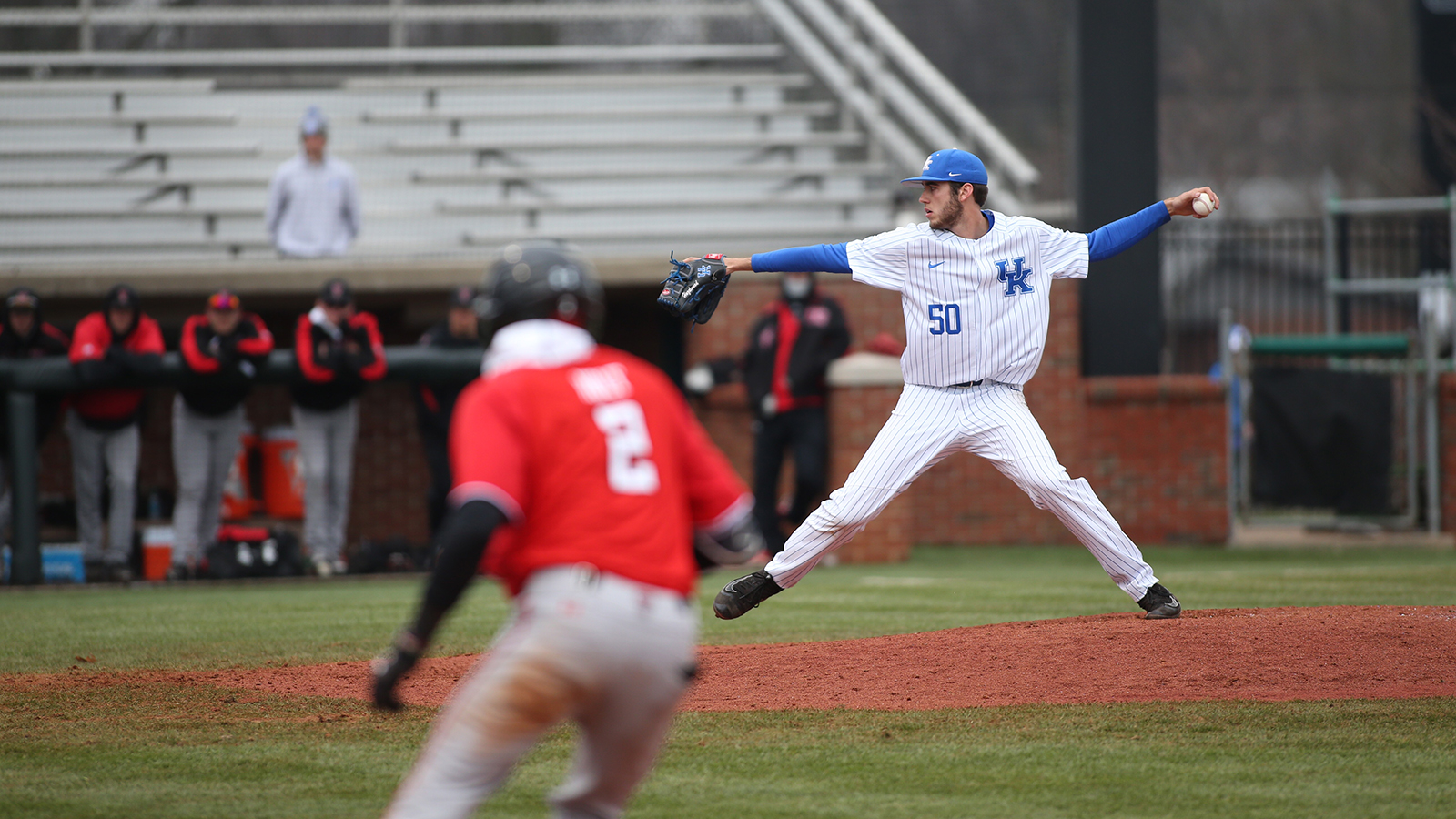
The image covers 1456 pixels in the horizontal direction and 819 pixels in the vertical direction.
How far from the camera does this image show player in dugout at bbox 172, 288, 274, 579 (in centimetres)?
1156

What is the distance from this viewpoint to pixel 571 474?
3.27 metres

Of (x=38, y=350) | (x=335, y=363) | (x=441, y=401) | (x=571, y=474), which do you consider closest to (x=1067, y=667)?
(x=571, y=474)

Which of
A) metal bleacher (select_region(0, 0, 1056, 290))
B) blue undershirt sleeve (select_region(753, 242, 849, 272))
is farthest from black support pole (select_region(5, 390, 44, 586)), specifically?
blue undershirt sleeve (select_region(753, 242, 849, 272))

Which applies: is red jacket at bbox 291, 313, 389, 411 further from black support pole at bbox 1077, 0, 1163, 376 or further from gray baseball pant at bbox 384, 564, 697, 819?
gray baseball pant at bbox 384, 564, 697, 819

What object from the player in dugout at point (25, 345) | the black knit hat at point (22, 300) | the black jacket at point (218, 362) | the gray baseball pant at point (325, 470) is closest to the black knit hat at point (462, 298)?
the gray baseball pant at point (325, 470)

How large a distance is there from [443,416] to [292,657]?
5411mm

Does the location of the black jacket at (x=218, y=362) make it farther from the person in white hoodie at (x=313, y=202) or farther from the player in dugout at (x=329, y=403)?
the person in white hoodie at (x=313, y=202)

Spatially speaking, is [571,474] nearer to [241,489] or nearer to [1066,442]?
[241,489]

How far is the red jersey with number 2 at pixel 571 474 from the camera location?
10.5 feet

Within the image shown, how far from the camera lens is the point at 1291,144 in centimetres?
3662

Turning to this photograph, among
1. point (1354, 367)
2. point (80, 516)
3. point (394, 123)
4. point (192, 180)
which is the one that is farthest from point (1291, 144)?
point (80, 516)

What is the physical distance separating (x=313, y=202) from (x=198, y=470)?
11.3ft

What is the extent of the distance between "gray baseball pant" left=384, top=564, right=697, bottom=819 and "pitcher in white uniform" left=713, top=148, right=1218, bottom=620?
354 cm

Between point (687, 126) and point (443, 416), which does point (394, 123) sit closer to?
point (687, 126)
